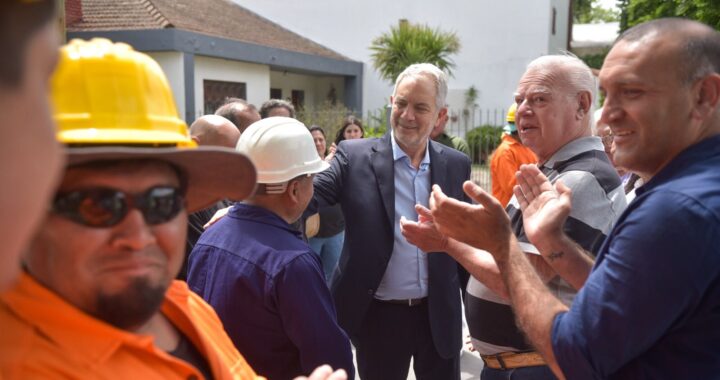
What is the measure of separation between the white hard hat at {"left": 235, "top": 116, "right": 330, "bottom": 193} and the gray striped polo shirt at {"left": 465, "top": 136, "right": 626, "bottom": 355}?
947 mm

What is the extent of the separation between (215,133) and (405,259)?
134 cm

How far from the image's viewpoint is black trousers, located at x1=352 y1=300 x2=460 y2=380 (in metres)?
3.33

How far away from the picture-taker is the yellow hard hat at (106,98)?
1.14 metres

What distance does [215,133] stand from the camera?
359 centimetres

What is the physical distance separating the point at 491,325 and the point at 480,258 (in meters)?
0.39

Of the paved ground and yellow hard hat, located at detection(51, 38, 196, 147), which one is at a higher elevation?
yellow hard hat, located at detection(51, 38, 196, 147)

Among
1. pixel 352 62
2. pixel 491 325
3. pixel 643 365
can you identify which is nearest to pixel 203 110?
pixel 352 62

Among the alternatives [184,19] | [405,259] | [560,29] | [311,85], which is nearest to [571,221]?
[405,259]

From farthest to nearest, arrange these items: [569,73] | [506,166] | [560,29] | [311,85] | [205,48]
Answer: [560,29] → [311,85] → [205,48] → [506,166] → [569,73]

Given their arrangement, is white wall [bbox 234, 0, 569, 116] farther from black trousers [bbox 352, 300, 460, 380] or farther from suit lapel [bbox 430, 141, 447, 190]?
black trousers [bbox 352, 300, 460, 380]

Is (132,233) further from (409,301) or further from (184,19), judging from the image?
(184,19)

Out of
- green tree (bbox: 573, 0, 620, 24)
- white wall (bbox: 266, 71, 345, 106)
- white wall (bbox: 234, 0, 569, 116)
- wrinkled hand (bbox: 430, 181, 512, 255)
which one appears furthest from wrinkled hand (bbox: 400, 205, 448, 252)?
green tree (bbox: 573, 0, 620, 24)

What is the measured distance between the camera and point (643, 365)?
1.58 metres

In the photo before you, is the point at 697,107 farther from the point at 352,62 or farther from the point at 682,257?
the point at 352,62
